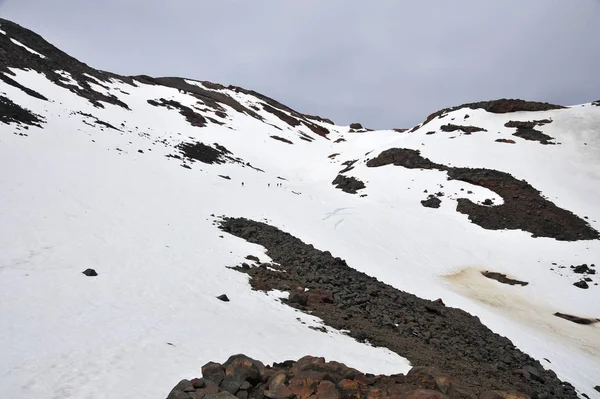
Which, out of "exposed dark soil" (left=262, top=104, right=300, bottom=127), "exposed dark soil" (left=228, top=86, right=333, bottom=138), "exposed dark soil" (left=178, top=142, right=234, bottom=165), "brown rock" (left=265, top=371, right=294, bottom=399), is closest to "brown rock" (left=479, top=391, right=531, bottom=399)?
"brown rock" (left=265, top=371, right=294, bottom=399)

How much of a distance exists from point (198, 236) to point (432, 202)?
26.5 meters

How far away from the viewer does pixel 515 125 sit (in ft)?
162

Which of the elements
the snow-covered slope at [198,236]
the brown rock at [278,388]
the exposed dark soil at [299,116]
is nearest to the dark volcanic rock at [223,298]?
the snow-covered slope at [198,236]

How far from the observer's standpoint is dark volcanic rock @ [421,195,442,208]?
36.8m

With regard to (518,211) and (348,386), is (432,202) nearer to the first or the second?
(518,211)

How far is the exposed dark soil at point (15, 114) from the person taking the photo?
26.6 m

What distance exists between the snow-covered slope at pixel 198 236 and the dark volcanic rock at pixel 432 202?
71cm

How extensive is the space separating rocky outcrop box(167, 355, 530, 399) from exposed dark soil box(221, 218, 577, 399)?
483 cm

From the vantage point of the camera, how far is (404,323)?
14695 millimetres

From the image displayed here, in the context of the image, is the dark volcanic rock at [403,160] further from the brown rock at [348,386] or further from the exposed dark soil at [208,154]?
the brown rock at [348,386]

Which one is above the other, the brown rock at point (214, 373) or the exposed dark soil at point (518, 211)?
the exposed dark soil at point (518, 211)

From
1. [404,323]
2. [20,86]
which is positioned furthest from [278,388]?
[20,86]

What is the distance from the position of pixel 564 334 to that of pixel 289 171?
41424 millimetres

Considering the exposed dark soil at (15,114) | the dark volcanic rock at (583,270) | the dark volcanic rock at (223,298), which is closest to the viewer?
the dark volcanic rock at (223,298)
